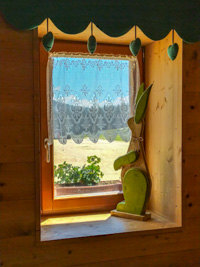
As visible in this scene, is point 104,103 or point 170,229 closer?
point 170,229

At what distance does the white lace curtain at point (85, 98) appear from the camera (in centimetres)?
180

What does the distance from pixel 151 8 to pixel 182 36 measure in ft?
0.69

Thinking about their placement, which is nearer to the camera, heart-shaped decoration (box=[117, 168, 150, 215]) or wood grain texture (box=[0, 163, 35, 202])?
wood grain texture (box=[0, 163, 35, 202])

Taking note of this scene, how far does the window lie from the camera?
1.81 meters

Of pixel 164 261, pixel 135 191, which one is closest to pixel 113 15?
pixel 135 191

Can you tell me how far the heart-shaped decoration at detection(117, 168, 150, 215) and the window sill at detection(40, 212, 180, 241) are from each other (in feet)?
0.24

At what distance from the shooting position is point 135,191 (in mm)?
Result: 1767

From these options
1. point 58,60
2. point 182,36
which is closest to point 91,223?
point 58,60

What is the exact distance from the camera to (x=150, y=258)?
63.0 inches

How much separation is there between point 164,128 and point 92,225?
0.68m

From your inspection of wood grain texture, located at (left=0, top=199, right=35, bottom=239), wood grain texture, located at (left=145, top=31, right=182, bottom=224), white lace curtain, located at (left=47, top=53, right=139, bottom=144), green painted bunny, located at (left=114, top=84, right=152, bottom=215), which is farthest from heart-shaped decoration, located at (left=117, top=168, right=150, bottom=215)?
wood grain texture, located at (left=0, top=199, right=35, bottom=239)

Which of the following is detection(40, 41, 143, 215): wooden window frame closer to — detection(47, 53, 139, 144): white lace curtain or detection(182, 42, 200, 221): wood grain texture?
detection(47, 53, 139, 144): white lace curtain

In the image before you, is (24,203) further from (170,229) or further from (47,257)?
(170,229)

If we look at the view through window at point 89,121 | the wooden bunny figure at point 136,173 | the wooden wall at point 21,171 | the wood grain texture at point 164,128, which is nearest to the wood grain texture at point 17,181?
the wooden wall at point 21,171
